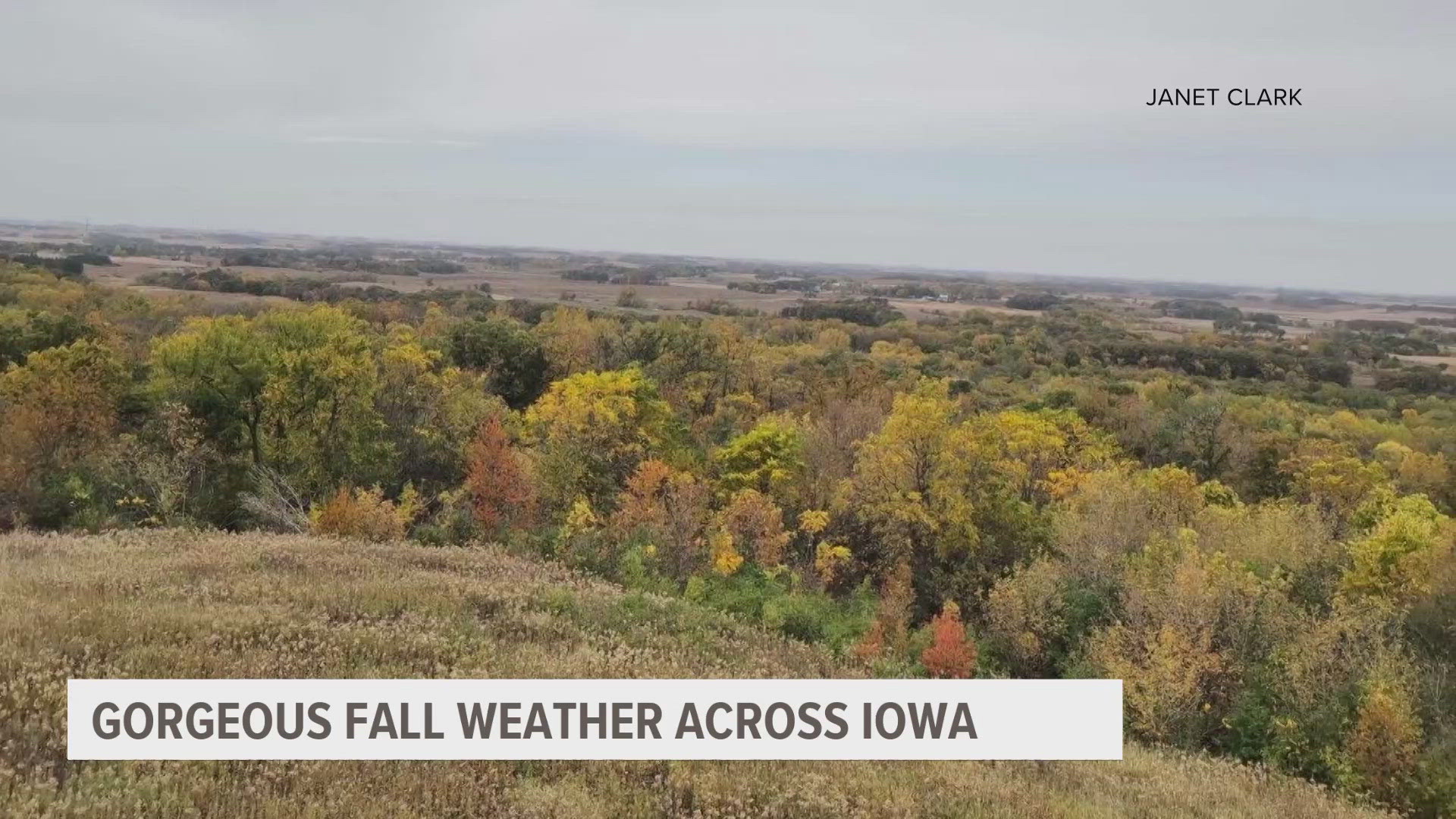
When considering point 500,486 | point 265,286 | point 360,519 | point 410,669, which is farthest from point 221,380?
point 265,286

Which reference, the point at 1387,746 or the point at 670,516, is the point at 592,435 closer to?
the point at 670,516

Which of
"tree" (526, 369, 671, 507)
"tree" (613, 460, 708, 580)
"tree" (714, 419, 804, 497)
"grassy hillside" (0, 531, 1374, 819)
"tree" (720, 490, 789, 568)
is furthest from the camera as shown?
"tree" (714, 419, 804, 497)

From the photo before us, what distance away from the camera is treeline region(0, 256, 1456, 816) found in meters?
20.5

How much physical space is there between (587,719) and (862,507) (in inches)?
1027

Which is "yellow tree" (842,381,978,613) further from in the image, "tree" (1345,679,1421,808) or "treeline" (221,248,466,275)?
"treeline" (221,248,466,275)

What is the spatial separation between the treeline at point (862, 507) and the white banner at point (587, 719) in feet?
19.6

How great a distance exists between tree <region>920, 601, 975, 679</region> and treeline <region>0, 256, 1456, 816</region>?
0.35 feet

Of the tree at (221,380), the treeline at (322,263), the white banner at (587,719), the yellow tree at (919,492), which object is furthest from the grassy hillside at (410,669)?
the treeline at (322,263)

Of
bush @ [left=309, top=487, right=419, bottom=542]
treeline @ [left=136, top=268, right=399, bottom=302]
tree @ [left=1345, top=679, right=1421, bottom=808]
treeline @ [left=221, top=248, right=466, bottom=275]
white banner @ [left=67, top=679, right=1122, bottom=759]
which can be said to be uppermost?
treeline @ [left=221, top=248, right=466, bottom=275]

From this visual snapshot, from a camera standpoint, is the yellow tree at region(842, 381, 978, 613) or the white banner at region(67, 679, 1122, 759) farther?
the yellow tree at region(842, 381, 978, 613)

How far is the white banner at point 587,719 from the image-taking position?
778 cm

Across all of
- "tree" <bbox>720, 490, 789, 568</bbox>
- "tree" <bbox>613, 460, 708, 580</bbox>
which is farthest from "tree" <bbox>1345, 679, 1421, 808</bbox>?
"tree" <bbox>720, 490, 789, 568</bbox>

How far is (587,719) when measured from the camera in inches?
359

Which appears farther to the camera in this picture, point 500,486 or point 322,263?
point 322,263
